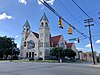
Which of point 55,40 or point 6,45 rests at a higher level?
point 55,40

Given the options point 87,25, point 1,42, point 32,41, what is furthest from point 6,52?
point 87,25

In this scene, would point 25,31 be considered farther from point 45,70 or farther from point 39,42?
point 45,70

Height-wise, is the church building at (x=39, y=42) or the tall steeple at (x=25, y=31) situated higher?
the tall steeple at (x=25, y=31)

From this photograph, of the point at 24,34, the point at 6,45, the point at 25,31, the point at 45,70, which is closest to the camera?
the point at 45,70

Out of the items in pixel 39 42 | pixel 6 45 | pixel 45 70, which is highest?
pixel 39 42

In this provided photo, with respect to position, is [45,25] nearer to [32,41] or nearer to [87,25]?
[32,41]

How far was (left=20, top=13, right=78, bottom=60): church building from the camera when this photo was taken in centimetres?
7231

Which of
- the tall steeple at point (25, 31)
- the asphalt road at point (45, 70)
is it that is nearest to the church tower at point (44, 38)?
the tall steeple at point (25, 31)

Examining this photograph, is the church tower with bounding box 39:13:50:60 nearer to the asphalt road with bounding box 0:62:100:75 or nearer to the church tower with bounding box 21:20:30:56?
the church tower with bounding box 21:20:30:56

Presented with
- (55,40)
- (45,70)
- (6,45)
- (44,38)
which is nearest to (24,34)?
(6,45)

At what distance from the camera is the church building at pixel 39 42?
237ft

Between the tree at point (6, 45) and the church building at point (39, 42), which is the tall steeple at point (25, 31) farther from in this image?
the tree at point (6, 45)

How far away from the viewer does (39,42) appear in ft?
244

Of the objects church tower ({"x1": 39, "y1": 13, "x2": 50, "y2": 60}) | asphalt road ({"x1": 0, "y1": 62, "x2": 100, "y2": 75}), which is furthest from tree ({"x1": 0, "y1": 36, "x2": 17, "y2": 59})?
asphalt road ({"x1": 0, "y1": 62, "x2": 100, "y2": 75})
